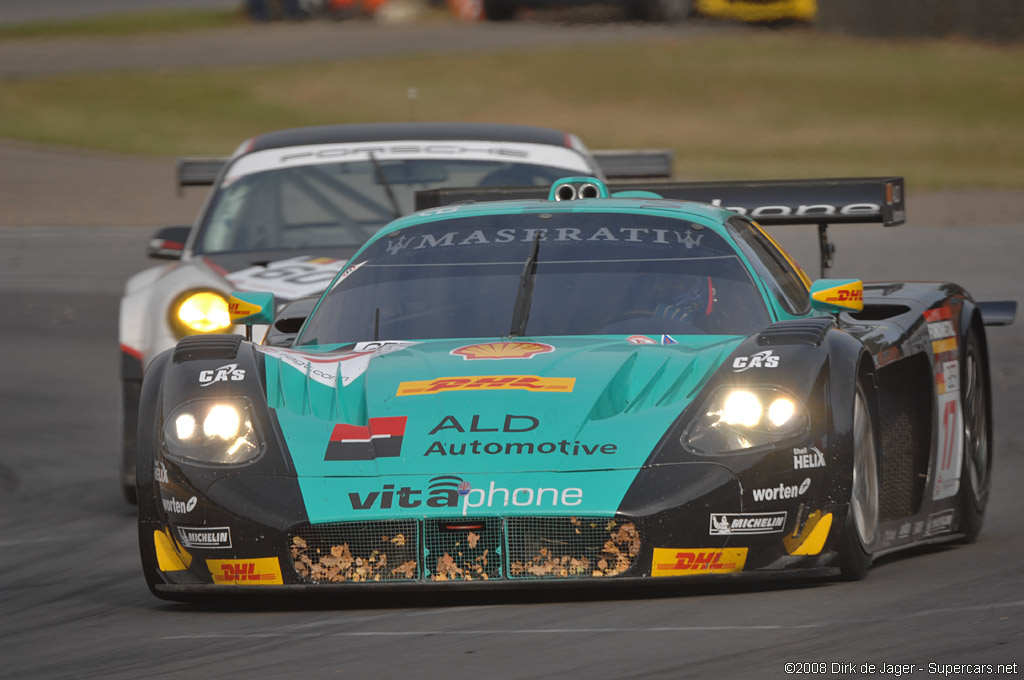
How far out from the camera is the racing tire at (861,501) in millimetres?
5133

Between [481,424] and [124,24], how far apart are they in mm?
43399

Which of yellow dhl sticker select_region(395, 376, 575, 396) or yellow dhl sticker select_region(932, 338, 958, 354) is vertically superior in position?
yellow dhl sticker select_region(395, 376, 575, 396)

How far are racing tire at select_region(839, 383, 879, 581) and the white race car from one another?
3.66 metres

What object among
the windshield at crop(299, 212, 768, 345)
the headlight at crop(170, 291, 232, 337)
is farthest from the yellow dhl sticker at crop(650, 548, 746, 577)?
the headlight at crop(170, 291, 232, 337)

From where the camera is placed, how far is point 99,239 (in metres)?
18.3

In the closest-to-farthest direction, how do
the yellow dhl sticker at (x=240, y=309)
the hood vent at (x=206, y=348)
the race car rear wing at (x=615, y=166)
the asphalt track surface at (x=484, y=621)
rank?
the asphalt track surface at (x=484, y=621) < the hood vent at (x=206, y=348) < the yellow dhl sticker at (x=240, y=309) < the race car rear wing at (x=615, y=166)

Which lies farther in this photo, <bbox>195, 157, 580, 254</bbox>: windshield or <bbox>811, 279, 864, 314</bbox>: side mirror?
<bbox>195, 157, 580, 254</bbox>: windshield

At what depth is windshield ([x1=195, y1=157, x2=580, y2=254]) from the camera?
955 cm

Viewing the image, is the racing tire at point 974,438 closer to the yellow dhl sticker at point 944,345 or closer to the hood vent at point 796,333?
the yellow dhl sticker at point 944,345

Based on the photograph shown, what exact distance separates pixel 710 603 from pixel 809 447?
1.56ft

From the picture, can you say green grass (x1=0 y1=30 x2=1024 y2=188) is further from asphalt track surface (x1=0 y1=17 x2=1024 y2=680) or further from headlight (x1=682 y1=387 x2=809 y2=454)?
headlight (x1=682 y1=387 x2=809 y2=454)

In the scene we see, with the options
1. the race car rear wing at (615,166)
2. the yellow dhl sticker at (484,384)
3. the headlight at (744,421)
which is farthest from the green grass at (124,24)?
the headlight at (744,421)

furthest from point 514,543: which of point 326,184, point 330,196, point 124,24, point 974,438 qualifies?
point 124,24

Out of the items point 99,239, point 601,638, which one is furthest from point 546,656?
point 99,239
